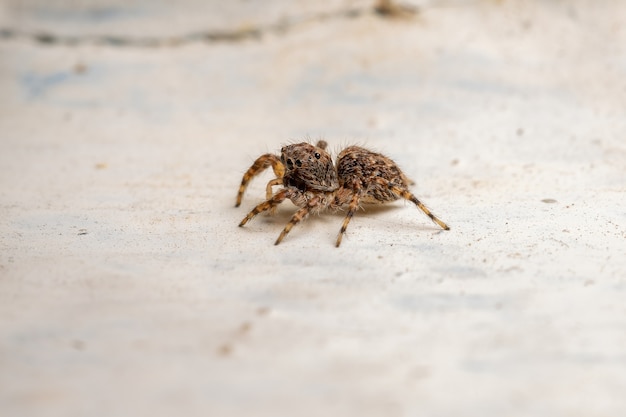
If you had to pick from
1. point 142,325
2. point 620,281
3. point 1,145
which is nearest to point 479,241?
point 620,281

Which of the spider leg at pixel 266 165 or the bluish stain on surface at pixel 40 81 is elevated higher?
the bluish stain on surface at pixel 40 81

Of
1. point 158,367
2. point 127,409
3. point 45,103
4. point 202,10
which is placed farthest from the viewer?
point 202,10

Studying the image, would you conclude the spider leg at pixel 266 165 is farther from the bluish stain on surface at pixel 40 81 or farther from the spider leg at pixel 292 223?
the bluish stain on surface at pixel 40 81

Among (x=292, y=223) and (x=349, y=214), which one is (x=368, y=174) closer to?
(x=349, y=214)

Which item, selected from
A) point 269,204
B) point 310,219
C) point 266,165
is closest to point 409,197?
point 310,219

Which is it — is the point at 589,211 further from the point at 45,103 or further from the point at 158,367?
the point at 45,103

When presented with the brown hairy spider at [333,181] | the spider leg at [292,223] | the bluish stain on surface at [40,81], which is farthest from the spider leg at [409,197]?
the bluish stain on surface at [40,81]

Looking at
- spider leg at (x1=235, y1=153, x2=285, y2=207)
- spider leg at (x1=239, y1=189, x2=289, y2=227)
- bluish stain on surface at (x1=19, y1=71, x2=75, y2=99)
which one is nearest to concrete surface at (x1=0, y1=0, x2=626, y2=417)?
bluish stain on surface at (x1=19, y1=71, x2=75, y2=99)

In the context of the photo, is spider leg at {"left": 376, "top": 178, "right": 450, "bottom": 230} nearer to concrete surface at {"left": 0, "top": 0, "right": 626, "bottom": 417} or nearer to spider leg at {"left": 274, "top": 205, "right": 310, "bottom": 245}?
concrete surface at {"left": 0, "top": 0, "right": 626, "bottom": 417}

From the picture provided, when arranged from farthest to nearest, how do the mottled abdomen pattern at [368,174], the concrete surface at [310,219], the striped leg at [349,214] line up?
the mottled abdomen pattern at [368,174], the striped leg at [349,214], the concrete surface at [310,219]
